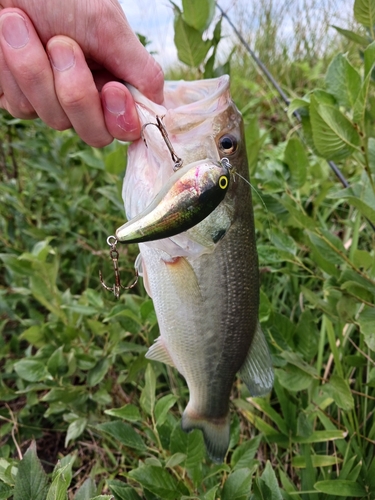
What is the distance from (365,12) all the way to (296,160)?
0.54 m

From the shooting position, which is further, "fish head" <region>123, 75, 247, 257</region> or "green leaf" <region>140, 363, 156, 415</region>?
"green leaf" <region>140, 363, 156, 415</region>

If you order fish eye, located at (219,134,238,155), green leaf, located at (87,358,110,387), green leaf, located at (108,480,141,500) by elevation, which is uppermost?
fish eye, located at (219,134,238,155)

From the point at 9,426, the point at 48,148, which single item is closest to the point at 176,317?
the point at 9,426

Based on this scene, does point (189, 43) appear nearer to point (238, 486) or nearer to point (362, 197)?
point (362, 197)

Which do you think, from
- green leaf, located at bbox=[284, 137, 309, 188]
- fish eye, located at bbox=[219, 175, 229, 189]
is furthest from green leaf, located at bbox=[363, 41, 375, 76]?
fish eye, located at bbox=[219, 175, 229, 189]

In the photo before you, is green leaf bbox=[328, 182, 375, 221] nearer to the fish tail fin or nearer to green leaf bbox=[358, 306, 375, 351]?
green leaf bbox=[358, 306, 375, 351]

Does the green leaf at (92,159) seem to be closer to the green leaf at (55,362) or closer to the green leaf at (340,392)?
the green leaf at (55,362)

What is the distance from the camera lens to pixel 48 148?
2.70 meters

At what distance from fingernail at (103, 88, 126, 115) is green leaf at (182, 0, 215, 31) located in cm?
55

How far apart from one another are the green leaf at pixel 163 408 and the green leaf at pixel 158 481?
0.16 meters

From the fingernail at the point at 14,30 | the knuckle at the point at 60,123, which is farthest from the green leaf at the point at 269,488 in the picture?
the fingernail at the point at 14,30

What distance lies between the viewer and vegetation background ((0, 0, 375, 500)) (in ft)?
4.29

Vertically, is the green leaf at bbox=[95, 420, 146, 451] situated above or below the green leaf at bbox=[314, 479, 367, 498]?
above

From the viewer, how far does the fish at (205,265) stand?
1.14 meters
